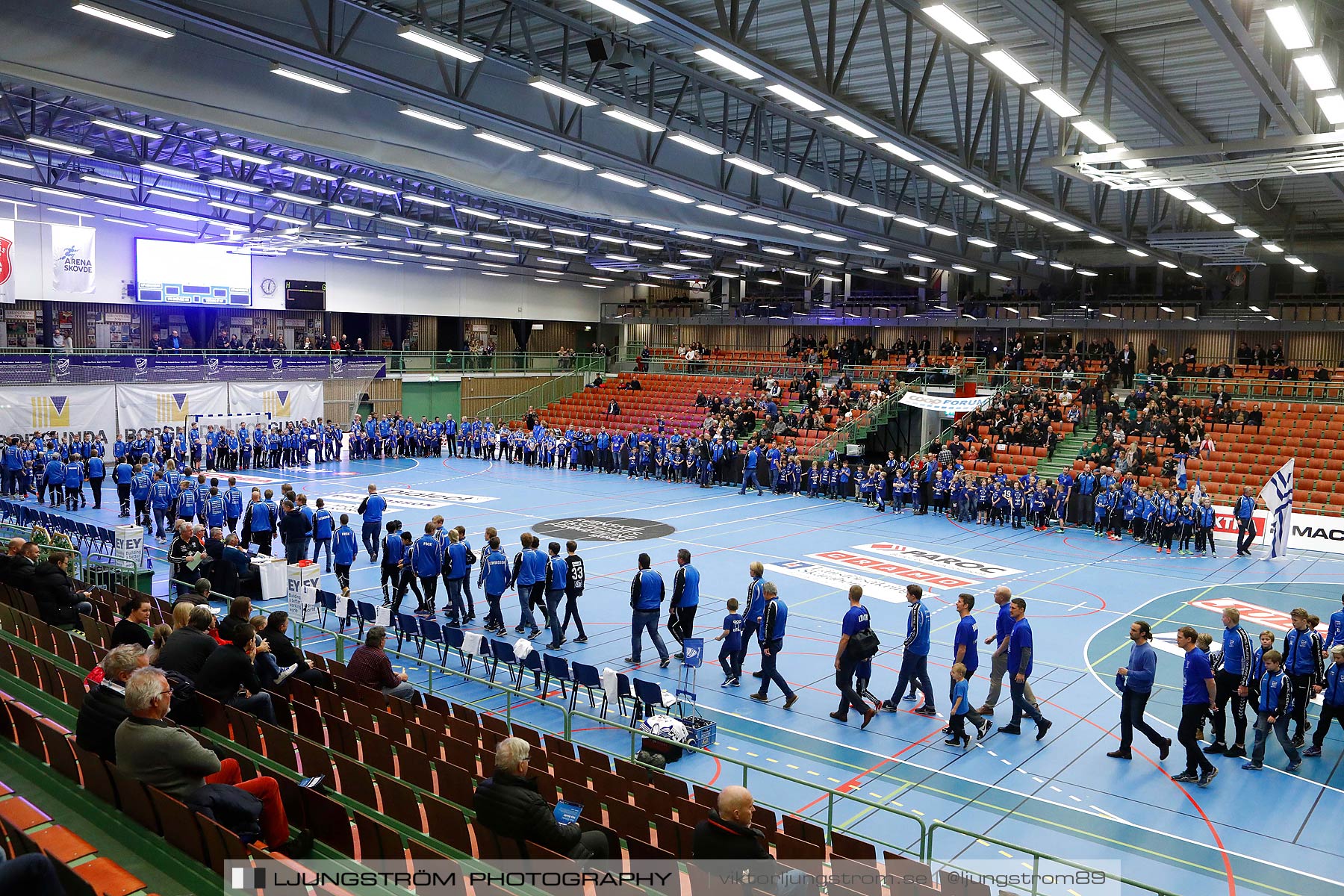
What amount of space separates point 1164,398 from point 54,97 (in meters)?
34.8

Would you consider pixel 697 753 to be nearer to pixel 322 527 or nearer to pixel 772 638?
pixel 772 638

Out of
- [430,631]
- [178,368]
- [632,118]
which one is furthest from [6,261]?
[430,631]

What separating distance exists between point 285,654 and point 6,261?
3189 cm

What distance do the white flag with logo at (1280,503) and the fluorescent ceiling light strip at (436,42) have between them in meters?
19.2

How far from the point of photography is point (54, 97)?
22250mm

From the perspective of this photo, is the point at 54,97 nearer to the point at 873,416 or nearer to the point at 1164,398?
the point at 873,416

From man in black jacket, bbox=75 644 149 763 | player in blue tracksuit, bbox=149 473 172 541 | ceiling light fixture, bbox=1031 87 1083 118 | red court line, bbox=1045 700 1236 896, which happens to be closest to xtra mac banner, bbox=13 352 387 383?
player in blue tracksuit, bbox=149 473 172 541

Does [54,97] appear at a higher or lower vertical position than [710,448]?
higher

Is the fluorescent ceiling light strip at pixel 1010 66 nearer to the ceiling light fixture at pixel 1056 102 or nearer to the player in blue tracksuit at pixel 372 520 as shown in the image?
the ceiling light fixture at pixel 1056 102

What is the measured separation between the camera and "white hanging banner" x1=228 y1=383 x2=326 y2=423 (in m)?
39.5

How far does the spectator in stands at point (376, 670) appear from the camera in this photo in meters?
9.27

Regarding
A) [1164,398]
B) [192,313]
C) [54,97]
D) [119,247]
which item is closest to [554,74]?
[54,97]

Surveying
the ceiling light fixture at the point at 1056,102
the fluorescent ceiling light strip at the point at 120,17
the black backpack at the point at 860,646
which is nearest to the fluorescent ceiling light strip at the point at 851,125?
the ceiling light fixture at the point at 1056,102

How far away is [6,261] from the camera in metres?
32.5
